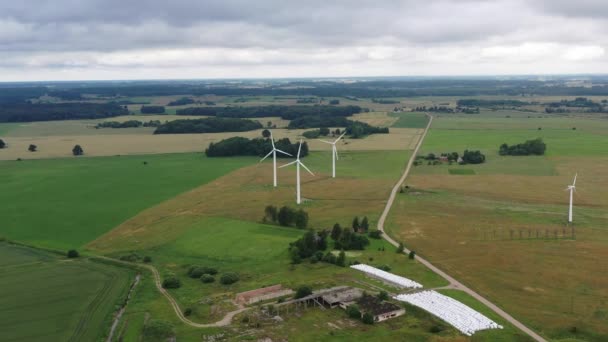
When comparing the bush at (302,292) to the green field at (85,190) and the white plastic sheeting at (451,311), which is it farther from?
the green field at (85,190)

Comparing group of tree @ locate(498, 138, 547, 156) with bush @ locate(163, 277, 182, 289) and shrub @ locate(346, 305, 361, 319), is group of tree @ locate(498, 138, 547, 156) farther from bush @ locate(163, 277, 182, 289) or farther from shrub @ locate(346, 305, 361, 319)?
bush @ locate(163, 277, 182, 289)

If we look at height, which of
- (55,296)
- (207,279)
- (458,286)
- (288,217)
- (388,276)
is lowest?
(55,296)

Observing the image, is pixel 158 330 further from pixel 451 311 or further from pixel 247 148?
pixel 247 148

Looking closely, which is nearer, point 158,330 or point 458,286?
point 158,330

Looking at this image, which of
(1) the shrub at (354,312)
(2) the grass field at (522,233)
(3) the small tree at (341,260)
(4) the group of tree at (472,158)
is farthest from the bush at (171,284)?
(4) the group of tree at (472,158)

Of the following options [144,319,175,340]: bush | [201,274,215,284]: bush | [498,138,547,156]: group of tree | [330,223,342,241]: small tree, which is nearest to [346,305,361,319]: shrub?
[144,319,175,340]: bush

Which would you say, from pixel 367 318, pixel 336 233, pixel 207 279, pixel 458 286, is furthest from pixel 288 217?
pixel 367 318

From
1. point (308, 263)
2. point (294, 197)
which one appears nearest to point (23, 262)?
point (308, 263)
